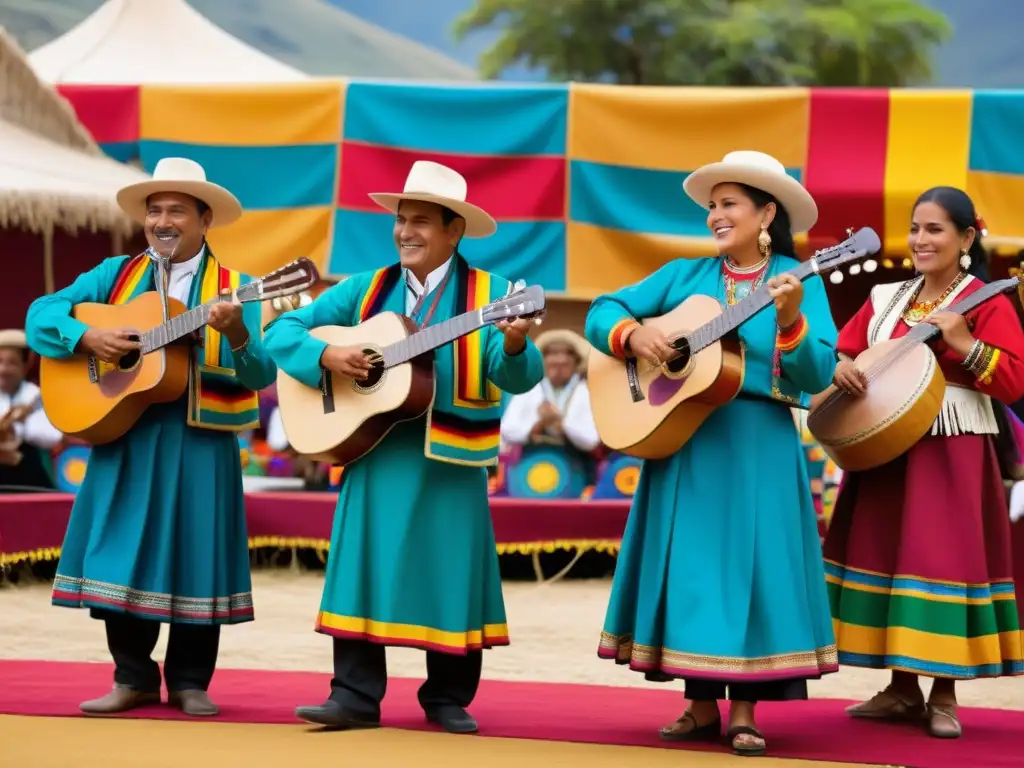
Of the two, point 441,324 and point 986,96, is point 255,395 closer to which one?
point 441,324

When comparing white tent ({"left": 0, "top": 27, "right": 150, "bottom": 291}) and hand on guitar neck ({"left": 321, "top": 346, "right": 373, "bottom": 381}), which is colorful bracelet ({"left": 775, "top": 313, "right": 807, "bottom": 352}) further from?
white tent ({"left": 0, "top": 27, "right": 150, "bottom": 291})

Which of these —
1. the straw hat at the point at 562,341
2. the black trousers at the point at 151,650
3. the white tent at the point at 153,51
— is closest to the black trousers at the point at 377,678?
the black trousers at the point at 151,650

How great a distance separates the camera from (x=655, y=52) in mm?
31625

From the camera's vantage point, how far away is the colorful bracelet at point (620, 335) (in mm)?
4555


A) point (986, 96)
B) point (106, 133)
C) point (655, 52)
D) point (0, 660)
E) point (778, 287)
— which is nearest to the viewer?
point (778, 287)

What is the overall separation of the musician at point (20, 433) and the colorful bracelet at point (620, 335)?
559 centimetres

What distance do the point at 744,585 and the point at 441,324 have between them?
1.13 metres

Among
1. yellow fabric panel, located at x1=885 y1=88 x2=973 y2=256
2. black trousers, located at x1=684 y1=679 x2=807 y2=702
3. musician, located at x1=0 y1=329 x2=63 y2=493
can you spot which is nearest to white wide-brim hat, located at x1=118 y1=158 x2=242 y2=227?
black trousers, located at x1=684 y1=679 x2=807 y2=702

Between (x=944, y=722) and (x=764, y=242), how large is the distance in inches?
62.4

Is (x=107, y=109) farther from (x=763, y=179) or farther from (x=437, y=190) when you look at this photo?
(x=763, y=179)

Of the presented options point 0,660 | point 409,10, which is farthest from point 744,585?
point 409,10

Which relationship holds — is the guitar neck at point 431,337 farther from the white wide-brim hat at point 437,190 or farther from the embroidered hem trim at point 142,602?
the embroidered hem trim at point 142,602

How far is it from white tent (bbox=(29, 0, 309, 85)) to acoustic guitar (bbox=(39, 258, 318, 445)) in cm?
854

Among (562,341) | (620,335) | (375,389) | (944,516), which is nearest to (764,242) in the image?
(620,335)
